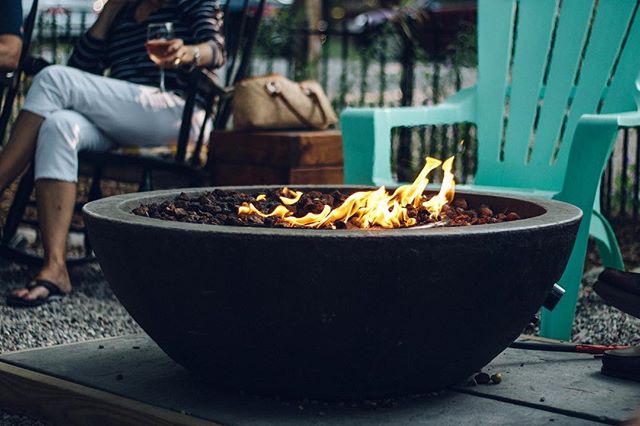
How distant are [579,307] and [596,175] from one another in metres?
1.04

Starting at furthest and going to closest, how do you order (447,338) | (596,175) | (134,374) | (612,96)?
(612,96), (596,175), (134,374), (447,338)

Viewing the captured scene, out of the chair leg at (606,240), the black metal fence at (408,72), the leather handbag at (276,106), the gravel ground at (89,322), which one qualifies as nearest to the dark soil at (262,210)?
the gravel ground at (89,322)

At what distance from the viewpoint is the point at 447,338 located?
2.25 meters

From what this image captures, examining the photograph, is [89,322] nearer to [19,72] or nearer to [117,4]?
[19,72]

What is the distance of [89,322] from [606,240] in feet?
6.26

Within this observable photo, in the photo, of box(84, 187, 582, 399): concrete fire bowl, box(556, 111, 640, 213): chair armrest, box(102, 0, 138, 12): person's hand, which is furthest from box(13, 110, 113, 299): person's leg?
box(556, 111, 640, 213): chair armrest

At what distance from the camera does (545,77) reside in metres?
4.40

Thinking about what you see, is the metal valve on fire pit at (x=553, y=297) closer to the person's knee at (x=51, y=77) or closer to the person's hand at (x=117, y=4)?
the person's knee at (x=51, y=77)

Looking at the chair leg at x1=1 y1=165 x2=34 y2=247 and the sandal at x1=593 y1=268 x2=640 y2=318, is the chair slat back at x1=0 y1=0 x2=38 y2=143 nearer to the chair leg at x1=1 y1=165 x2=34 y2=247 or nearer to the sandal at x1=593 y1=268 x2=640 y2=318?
the chair leg at x1=1 y1=165 x2=34 y2=247

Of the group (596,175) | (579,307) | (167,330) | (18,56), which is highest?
(18,56)

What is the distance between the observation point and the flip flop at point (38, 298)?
13.3 ft

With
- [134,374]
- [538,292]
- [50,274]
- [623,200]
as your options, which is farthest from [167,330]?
[623,200]

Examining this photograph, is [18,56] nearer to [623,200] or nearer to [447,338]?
[447,338]

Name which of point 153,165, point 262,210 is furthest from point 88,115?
point 262,210
